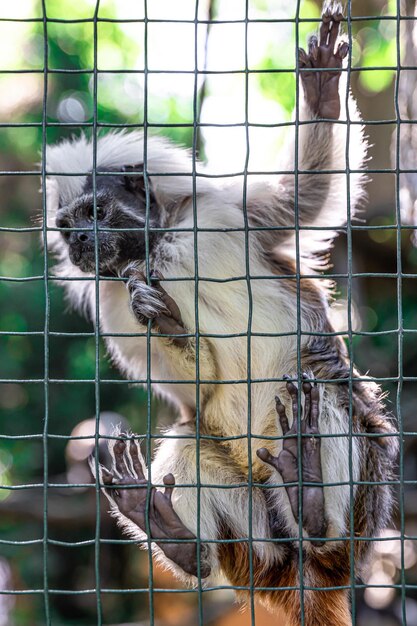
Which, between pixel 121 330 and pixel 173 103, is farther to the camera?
pixel 173 103

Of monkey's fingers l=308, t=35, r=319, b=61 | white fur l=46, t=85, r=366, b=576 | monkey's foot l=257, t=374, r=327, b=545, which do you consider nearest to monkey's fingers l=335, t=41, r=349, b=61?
monkey's fingers l=308, t=35, r=319, b=61

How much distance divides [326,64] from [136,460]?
2113 millimetres

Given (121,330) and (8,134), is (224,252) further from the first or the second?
(8,134)

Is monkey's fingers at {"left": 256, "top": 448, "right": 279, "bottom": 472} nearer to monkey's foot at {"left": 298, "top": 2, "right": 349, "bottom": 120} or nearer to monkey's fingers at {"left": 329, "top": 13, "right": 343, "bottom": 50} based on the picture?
monkey's foot at {"left": 298, "top": 2, "right": 349, "bottom": 120}

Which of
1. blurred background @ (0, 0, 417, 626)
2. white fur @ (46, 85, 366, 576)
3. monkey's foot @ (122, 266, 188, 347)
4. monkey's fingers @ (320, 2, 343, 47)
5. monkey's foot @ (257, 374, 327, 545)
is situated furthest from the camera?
blurred background @ (0, 0, 417, 626)

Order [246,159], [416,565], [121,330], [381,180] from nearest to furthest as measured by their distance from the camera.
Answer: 1. [246,159]
2. [121,330]
3. [381,180]
4. [416,565]

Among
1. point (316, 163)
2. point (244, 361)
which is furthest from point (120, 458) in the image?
point (316, 163)

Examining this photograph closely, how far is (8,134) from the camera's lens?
955cm

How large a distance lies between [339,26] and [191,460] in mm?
2296

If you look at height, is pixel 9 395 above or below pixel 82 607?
above

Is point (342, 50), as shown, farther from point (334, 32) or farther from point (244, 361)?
point (244, 361)

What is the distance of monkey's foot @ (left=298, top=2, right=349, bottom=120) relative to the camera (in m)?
3.98

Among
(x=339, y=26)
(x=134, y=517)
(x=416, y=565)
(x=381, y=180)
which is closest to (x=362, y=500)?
(x=134, y=517)

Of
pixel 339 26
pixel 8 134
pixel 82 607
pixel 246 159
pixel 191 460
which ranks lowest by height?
pixel 82 607
